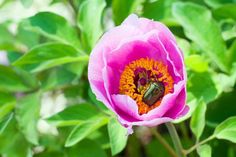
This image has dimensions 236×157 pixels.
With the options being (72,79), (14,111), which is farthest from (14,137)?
(72,79)

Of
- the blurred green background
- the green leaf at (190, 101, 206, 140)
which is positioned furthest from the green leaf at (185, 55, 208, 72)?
the green leaf at (190, 101, 206, 140)

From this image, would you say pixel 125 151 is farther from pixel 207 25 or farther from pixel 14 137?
pixel 207 25

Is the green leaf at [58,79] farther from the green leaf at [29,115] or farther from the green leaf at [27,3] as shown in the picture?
the green leaf at [27,3]

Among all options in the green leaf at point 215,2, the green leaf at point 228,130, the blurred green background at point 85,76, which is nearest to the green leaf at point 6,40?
the blurred green background at point 85,76

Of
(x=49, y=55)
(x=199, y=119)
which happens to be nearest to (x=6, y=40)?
(x=49, y=55)

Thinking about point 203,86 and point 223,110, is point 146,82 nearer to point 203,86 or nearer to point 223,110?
point 203,86
